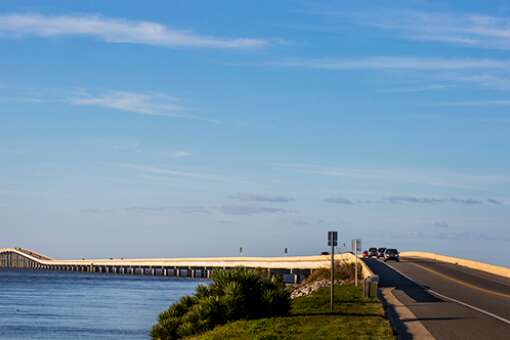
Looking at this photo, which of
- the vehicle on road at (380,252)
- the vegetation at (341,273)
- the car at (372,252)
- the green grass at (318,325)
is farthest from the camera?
the car at (372,252)

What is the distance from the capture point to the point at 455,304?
34.9m

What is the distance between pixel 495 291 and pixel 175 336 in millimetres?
20320

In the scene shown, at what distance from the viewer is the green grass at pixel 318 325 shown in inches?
926

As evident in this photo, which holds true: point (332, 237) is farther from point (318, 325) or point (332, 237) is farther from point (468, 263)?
point (468, 263)

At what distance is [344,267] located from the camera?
212 feet

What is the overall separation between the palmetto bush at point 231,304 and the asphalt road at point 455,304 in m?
4.67

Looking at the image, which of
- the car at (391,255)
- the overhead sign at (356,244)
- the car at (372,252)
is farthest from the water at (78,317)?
the car at (372,252)

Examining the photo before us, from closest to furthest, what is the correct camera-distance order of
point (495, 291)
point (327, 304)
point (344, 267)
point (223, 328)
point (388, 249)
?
point (223, 328)
point (327, 304)
point (495, 291)
point (344, 267)
point (388, 249)

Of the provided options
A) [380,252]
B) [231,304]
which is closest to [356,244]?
[231,304]

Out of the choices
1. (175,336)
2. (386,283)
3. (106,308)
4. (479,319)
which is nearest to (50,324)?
(106,308)

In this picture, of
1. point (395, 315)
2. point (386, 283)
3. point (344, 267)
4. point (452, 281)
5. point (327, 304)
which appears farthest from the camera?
point (344, 267)

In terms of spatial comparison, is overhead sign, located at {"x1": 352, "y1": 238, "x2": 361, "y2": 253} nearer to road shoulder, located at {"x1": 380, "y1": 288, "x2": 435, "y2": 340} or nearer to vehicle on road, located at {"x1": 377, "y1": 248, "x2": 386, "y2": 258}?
road shoulder, located at {"x1": 380, "y1": 288, "x2": 435, "y2": 340}

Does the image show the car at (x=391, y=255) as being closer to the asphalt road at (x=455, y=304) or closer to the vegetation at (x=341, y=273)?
the vegetation at (x=341, y=273)

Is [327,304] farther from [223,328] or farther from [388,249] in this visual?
[388,249]
